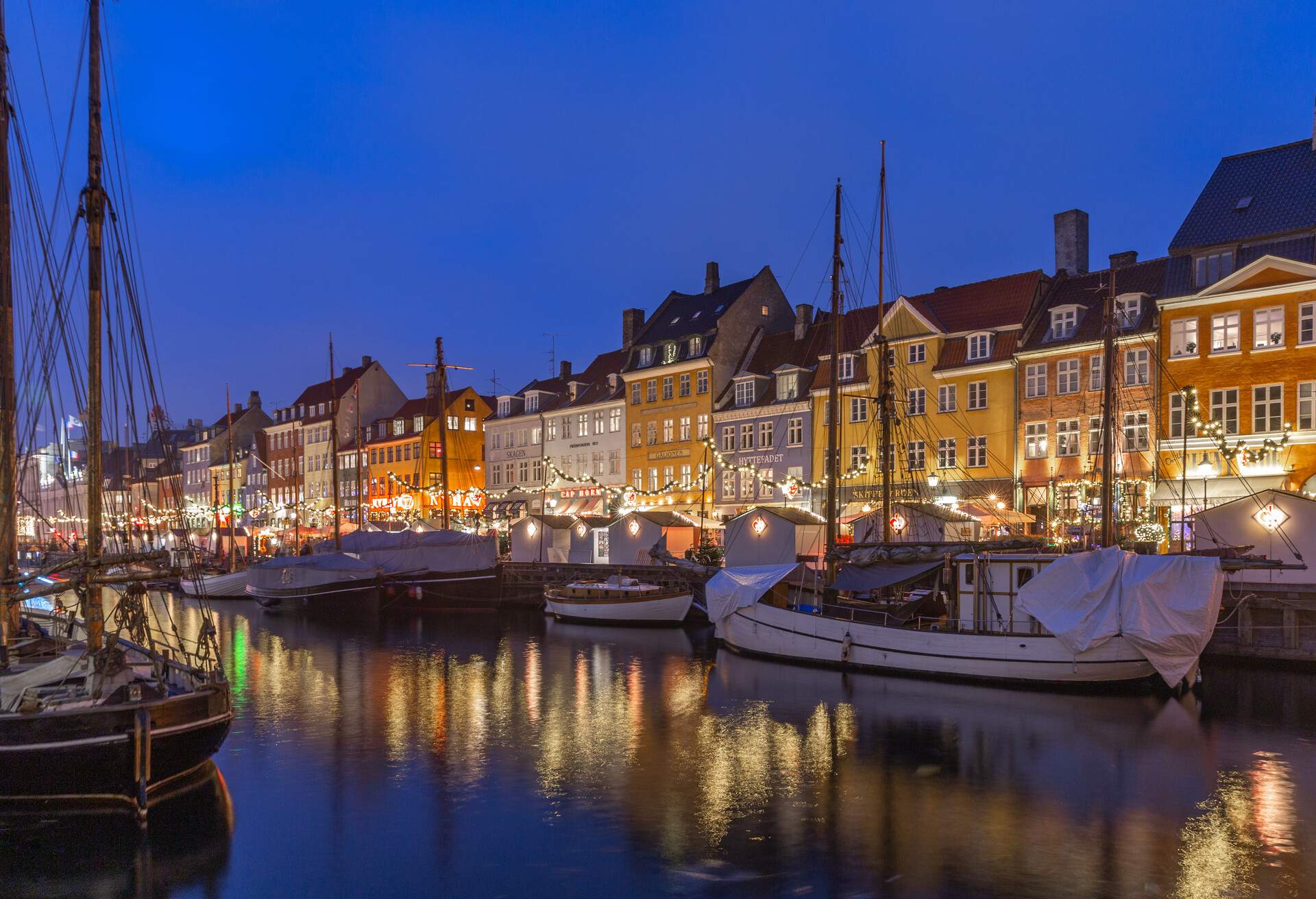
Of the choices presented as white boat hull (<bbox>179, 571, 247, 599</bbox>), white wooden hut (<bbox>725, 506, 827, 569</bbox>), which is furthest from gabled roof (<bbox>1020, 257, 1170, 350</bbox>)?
white boat hull (<bbox>179, 571, 247, 599</bbox>)

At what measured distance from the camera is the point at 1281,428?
39875 mm

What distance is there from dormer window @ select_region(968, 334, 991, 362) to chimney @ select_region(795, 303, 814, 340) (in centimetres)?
1276

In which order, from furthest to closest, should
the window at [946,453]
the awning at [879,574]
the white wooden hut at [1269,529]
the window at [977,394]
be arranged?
the window at [946,453], the window at [977,394], the white wooden hut at [1269,529], the awning at [879,574]

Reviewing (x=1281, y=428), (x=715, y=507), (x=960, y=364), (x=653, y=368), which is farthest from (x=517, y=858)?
(x=653, y=368)

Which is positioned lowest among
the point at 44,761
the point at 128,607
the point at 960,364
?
the point at 44,761

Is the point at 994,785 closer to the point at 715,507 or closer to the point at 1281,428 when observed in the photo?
the point at 1281,428

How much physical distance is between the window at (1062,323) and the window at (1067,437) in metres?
3.75

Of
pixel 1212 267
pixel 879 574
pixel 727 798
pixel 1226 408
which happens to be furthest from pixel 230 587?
pixel 1212 267

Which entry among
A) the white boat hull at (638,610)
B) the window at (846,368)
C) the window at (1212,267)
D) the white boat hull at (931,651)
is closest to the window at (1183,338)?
the window at (1212,267)

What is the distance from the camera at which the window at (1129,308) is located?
4547 cm

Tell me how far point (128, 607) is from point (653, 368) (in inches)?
1993

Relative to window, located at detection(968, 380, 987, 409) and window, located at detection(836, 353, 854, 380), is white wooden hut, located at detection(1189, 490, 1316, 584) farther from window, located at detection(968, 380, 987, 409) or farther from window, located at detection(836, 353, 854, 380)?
window, located at detection(836, 353, 854, 380)

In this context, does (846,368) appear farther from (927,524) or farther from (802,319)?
(927,524)

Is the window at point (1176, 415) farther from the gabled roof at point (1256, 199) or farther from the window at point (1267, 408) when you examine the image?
the gabled roof at point (1256, 199)
